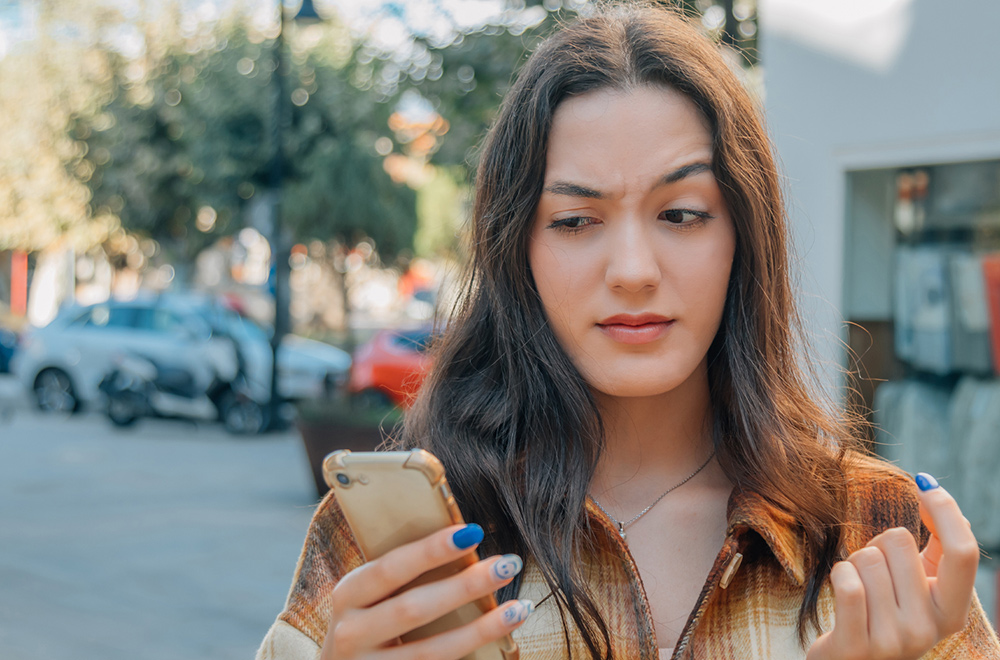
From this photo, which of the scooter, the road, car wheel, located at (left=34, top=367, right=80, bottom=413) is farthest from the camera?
car wheel, located at (left=34, top=367, right=80, bottom=413)

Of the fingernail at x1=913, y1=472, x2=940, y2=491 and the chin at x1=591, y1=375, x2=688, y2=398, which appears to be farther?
the chin at x1=591, y1=375, x2=688, y2=398

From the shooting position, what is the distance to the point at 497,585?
101 cm

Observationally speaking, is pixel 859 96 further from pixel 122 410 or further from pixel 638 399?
pixel 122 410

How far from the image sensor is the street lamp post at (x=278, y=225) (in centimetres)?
1234

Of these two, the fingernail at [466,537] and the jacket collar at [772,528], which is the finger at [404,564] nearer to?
the fingernail at [466,537]

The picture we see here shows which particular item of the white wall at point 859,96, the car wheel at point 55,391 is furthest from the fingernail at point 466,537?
the car wheel at point 55,391

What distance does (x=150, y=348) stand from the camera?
45.1 ft

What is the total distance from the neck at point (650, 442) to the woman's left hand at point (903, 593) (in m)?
0.57

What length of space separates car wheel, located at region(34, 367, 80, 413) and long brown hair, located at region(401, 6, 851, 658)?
14.6 metres

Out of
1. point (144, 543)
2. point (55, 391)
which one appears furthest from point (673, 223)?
point (55, 391)

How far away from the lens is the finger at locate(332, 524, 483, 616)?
100 cm

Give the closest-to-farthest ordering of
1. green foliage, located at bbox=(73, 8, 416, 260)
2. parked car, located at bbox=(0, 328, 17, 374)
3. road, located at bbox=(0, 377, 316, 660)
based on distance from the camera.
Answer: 1. road, located at bbox=(0, 377, 316, 660)
2. green foliage, located at bbox=(73, 8, 416, 260)
3. parked car, located at bbox=(0, 328, 17, 374)

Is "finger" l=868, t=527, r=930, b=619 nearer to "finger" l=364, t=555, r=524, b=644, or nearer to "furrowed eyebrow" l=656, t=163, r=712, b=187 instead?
"finger" l=364, t=555, r=524, b=644

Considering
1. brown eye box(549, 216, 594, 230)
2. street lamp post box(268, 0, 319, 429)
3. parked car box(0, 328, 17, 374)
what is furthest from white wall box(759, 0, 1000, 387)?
parked car box(0, 328, 17, 374)
